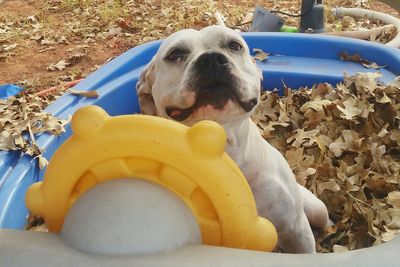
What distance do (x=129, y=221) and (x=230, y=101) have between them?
786 millimetres

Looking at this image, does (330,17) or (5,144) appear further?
(330,17)

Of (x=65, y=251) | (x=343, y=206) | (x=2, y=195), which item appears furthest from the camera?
(x=343, y=206)

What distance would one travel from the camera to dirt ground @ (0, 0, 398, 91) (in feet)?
14.3

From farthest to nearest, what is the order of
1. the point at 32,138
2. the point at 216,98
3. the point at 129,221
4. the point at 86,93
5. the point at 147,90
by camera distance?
the point at 86,93, the point at 32,138, the point at 147,90, the point at 216,98, the point at 129,221

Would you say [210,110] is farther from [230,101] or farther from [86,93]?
[86,93]

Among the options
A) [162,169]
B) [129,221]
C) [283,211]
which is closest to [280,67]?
[283,211]

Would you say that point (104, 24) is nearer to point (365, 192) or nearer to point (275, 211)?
point (365, 192)

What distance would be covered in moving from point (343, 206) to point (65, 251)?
1.64 meters

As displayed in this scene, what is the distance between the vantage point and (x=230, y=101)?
67.5 inches

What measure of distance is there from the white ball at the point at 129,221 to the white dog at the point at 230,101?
652mm

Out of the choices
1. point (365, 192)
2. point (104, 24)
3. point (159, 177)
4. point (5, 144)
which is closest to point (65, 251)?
point (159, 177)

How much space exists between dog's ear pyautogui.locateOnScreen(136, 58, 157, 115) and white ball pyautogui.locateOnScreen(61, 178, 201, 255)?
957mm

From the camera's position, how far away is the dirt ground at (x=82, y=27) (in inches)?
171

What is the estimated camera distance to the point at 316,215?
219 centimetres
